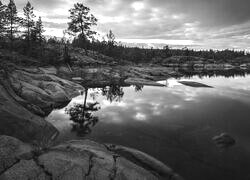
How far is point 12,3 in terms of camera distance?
64625mm

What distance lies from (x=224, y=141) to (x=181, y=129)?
3749mm

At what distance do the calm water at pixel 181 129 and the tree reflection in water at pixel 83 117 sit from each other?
61cm

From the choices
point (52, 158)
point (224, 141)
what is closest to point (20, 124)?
point (52, 158)

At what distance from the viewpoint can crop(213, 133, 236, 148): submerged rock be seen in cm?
1468

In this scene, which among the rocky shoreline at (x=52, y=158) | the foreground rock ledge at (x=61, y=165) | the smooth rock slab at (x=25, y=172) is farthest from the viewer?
the rocky shoreline at (x=52, y=158)

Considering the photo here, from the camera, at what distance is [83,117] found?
20.6 m

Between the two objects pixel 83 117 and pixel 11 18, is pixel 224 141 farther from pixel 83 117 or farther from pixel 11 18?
pixel 11 18

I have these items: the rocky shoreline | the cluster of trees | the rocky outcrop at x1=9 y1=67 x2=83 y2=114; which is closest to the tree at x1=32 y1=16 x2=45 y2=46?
the cluster of trees

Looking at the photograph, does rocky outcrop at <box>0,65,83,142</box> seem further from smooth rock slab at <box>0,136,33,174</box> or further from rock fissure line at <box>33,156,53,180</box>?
rock fissure line at <box>33,156,53,180</box>

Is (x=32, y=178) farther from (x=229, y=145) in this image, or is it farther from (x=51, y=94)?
(x=51, y=94)

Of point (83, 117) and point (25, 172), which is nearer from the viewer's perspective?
point (25, 172)

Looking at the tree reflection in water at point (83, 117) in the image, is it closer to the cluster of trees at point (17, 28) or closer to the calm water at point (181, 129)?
the calm water at point (181, 129)

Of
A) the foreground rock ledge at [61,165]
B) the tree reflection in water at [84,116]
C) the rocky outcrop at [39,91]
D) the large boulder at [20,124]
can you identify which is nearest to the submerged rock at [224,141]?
the foreground rock ledge at [61,165]

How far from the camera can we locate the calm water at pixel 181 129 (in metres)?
12.1
